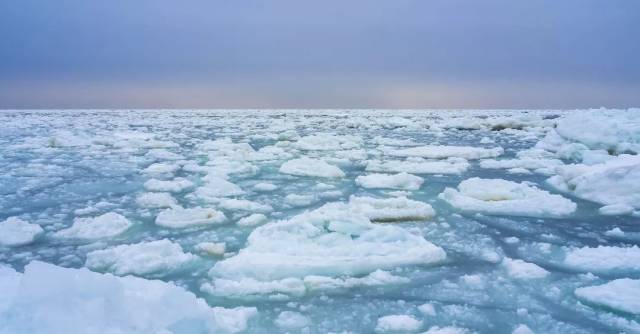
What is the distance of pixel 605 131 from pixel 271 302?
1286cm

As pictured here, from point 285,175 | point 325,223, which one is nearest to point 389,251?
point 325,223

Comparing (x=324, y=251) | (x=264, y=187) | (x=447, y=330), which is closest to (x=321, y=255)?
(x=324, y=251)

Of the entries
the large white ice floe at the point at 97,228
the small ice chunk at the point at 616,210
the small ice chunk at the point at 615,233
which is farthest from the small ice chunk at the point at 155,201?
the small ice chunk at the point at 616,210

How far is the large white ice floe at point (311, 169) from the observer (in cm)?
899

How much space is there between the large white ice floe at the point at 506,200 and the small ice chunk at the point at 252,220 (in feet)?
7.90

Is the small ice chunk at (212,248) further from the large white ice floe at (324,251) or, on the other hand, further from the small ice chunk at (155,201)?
the small ice chunk at (155,201)

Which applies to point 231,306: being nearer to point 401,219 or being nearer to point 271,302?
point 271,302

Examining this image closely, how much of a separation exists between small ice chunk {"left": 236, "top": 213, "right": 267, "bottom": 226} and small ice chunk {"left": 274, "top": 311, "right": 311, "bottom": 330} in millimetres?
2335

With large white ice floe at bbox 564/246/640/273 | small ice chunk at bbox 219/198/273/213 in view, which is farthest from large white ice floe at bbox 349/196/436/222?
large white ice floe at bbox 564/246/640/273

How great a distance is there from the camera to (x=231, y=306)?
324cm

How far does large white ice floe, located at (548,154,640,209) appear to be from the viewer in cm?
662

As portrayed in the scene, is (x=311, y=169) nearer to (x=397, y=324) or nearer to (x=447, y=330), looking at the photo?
(x=397, y=324)

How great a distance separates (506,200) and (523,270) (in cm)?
282

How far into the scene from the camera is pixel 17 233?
4.67 meters
